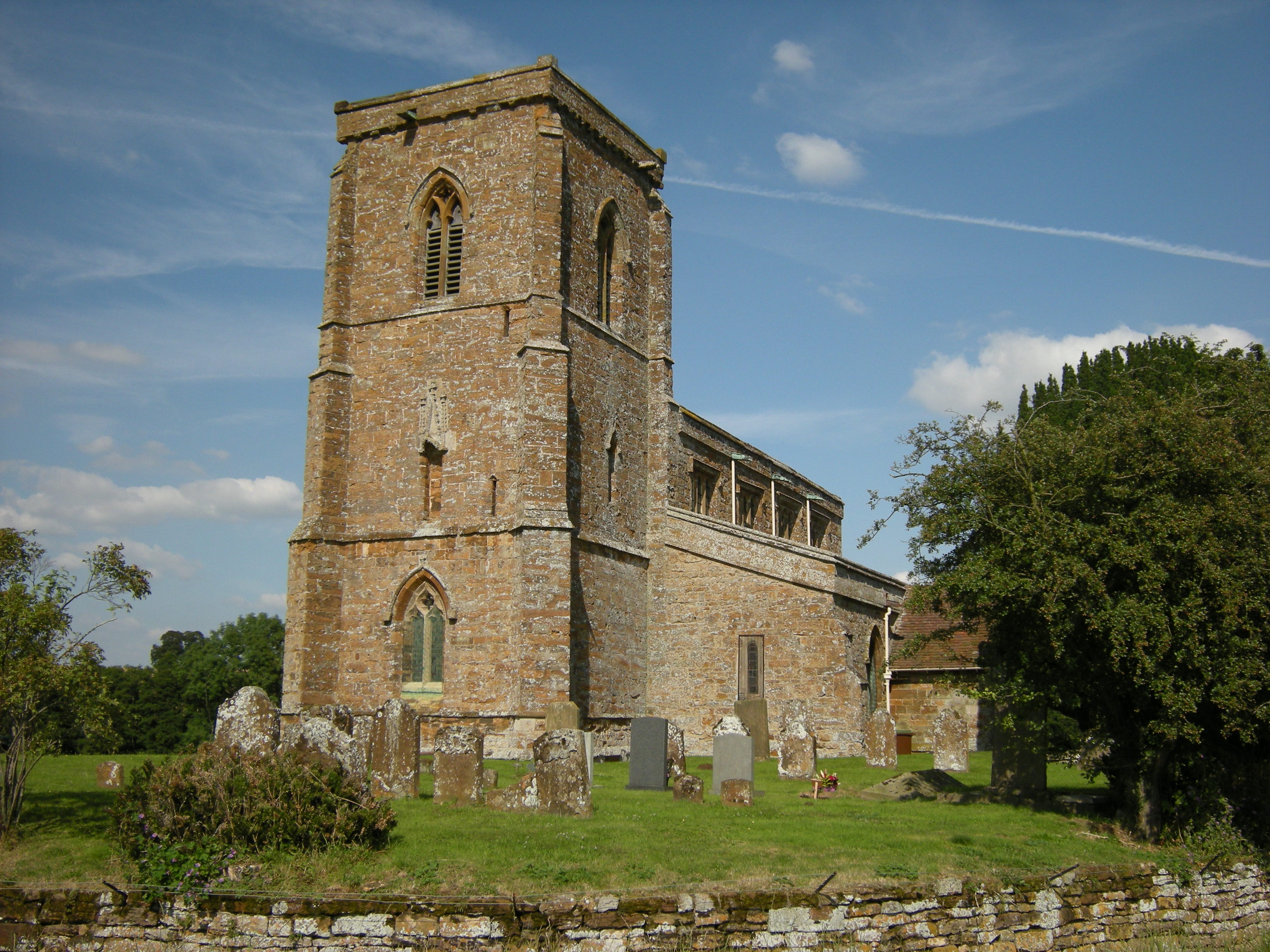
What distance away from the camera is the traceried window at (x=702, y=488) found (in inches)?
1163

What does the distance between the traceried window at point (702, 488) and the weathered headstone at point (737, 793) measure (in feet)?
47.5

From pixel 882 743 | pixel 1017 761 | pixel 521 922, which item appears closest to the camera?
pixel 521 922

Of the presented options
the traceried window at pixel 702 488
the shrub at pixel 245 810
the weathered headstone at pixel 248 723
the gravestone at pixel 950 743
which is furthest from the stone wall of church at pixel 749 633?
the shrub at pixel 245 810

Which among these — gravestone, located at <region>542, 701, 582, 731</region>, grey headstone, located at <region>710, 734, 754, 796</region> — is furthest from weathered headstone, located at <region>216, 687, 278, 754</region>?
gravestone, located at <region>542, 701, 582, 731</region>

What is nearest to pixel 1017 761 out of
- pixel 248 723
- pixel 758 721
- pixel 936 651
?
pixel 758 721

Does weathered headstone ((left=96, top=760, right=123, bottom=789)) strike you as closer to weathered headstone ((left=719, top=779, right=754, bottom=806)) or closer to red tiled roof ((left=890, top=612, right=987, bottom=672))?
weathered headstone ((left=719, top=779, right=754, bottom=806))

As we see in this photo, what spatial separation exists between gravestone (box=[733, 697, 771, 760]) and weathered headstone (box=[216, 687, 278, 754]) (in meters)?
11.1

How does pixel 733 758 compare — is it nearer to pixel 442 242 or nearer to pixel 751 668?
pixel 751 668

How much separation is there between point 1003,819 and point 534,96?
1835cm

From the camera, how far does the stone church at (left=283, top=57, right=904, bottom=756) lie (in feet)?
75.2

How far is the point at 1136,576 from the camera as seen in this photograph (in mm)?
13859

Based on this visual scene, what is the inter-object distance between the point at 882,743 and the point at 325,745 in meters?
12.2

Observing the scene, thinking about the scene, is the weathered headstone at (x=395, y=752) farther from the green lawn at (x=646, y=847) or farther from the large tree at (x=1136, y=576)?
the large tree at (x=1136, y=576)

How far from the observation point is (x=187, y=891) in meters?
10.3
